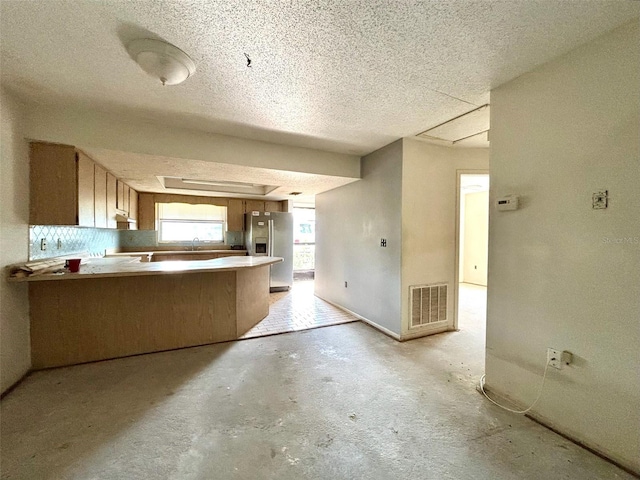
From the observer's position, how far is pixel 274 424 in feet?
5.51

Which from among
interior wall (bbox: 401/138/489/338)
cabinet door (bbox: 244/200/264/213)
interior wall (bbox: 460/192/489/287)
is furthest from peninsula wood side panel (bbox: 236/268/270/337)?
interior wall (bbox: 460/192/489/287)

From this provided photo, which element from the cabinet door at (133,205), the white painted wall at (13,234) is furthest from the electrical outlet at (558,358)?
the cabinet door at (133,205)

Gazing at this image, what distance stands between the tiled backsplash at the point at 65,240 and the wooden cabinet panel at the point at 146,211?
0.78 metres

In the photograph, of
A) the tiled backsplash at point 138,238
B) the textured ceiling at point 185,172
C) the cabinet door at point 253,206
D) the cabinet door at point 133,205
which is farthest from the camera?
the cabinet door at point 253,206

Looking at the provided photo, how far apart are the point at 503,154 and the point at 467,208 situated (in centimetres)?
562

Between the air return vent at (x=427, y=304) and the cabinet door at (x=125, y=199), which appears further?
the cabinet door at (x=125, y=199)

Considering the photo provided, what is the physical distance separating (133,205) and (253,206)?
91.2 inches

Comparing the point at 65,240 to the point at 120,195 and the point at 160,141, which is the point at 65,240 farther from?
the point at 160,141

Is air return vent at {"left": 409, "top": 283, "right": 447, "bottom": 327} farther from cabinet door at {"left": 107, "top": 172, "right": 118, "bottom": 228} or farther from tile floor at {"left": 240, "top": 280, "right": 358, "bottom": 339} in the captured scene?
cabinet door at {"left": 107, "top": 172, "right": 118, "bottom": 228}

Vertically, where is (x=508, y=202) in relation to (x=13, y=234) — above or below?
above

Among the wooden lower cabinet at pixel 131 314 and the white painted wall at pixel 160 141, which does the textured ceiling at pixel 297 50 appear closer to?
the white painted wall at pixel 160 141

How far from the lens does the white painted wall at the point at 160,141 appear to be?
2309 millimetres

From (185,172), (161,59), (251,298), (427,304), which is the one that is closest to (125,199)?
(185,172)

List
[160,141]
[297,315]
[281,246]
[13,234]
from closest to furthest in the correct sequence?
1. [13,234]
2. [160,141]
3. [297,315]
4. [281,246]
